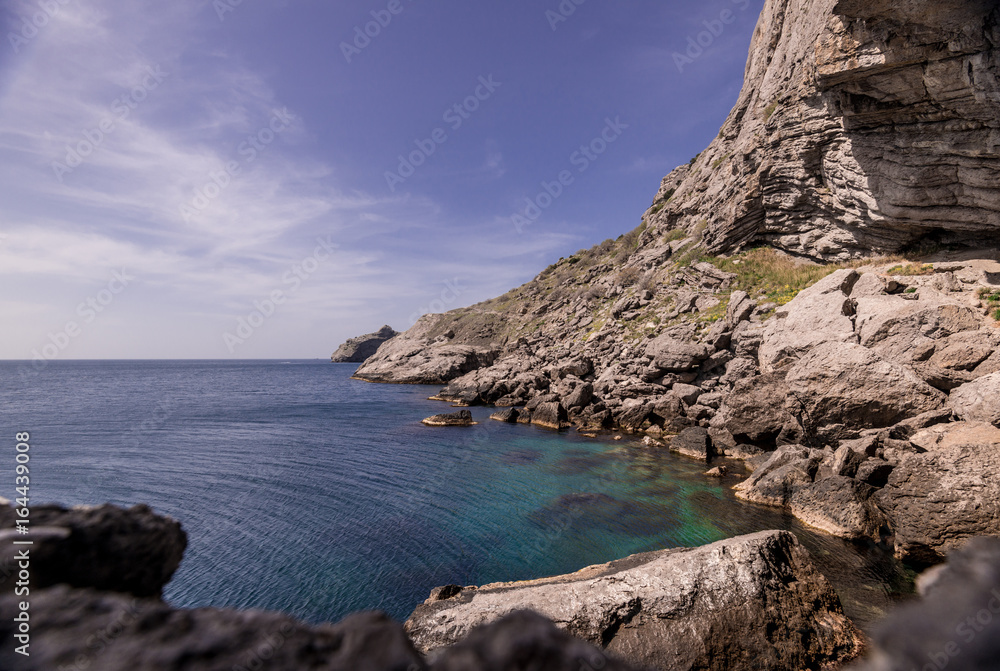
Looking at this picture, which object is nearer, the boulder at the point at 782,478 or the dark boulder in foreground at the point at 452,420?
the boulder at the point at 782,478

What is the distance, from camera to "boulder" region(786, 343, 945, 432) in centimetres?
1830

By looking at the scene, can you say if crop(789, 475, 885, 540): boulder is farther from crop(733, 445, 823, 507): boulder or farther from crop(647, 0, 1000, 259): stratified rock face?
crop(647, 0, 1000, 259): stratified rock face

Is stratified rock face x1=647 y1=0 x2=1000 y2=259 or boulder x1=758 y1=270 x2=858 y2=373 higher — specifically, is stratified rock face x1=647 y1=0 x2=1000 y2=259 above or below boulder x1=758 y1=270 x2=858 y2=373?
above

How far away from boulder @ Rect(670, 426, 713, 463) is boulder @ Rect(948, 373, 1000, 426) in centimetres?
1247

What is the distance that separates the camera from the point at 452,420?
44000mm

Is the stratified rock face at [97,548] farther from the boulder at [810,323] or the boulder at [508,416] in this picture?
the boulder at [508,416]

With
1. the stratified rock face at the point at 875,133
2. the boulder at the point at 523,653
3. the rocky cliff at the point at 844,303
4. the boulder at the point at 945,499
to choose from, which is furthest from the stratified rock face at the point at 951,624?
the stratified rock face at the point at 875,133

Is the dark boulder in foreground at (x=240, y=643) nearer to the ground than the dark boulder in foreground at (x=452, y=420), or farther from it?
farther from it

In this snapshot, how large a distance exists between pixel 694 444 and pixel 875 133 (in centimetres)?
2490

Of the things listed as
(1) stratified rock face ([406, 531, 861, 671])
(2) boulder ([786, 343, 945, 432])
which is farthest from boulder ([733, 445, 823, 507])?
(1) stratified rock face ([406, 531, 861, 671])

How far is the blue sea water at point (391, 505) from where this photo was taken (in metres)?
14.5

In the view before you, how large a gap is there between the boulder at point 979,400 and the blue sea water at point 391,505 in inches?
264

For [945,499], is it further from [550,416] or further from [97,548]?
[550,416]

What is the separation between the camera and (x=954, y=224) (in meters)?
26.9
